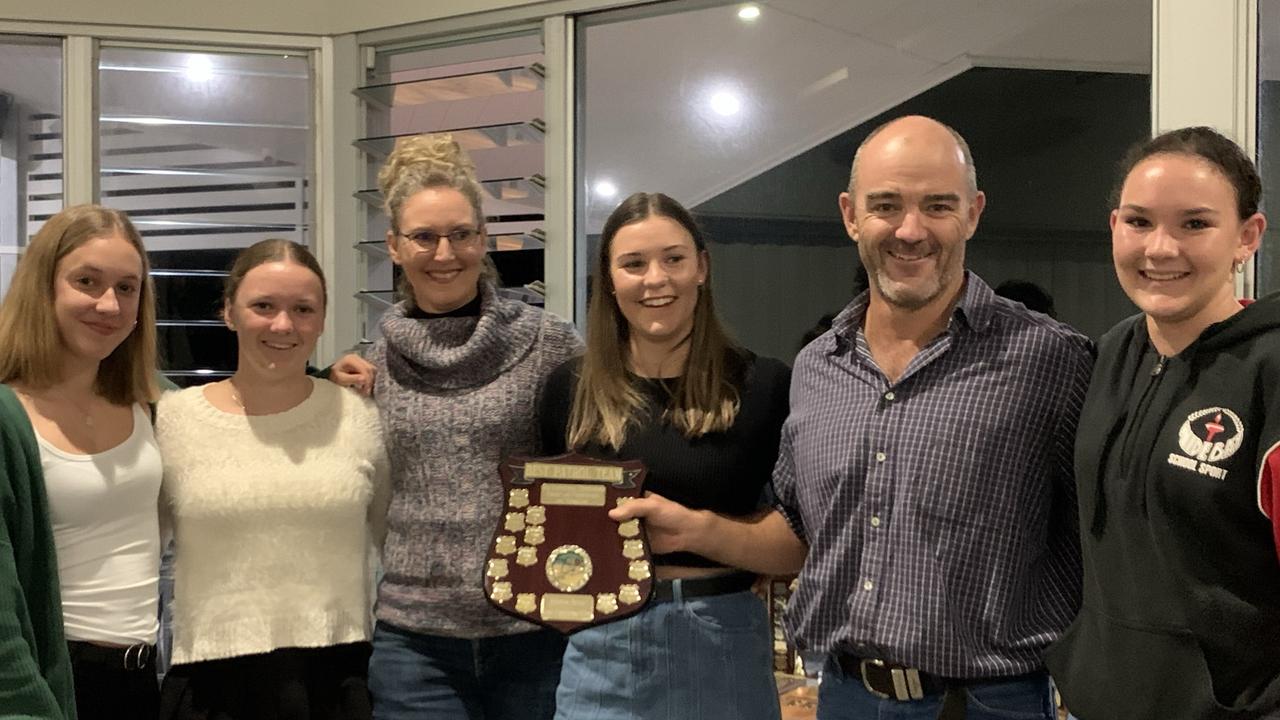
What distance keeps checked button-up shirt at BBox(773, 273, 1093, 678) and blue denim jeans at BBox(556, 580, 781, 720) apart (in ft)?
0.55

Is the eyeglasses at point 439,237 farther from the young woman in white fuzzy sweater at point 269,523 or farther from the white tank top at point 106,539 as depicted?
the white tank top at point 106,539

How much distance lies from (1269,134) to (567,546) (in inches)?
75.8

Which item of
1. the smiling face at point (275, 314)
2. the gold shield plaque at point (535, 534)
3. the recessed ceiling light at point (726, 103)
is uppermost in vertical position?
the recessed ceiling light at point (726, 103)

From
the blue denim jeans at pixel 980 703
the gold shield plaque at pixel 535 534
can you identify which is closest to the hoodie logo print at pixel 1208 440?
the blue denim jeans at pixel 980 703

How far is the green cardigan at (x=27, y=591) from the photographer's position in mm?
1587

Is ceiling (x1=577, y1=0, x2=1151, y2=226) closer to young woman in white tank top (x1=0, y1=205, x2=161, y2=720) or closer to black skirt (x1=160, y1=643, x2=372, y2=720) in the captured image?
young woman in white tank top (x1=0, y1=205, x2=161, y2=720)

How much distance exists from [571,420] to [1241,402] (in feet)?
3.43

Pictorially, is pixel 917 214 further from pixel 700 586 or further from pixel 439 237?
pixel 439 237

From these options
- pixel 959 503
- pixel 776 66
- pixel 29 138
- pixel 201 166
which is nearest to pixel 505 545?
pixel 959 503

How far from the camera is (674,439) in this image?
197 cm

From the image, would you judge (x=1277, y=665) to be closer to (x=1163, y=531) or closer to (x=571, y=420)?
(x=1163, y=531)

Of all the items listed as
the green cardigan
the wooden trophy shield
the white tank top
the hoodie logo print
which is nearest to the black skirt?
the white tank top

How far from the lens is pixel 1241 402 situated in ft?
4.59

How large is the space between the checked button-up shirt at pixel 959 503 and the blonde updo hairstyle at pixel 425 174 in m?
0.86
